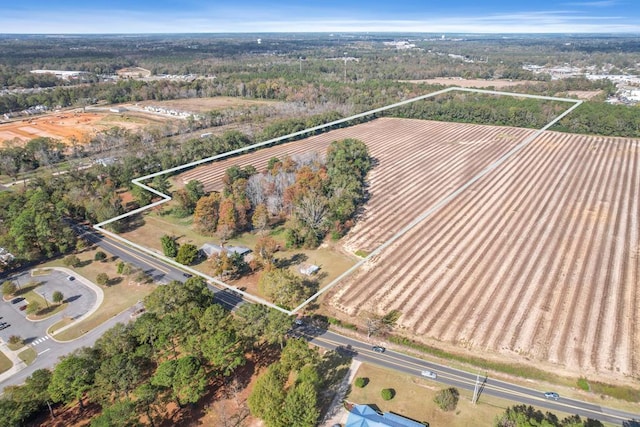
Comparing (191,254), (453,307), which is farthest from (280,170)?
(453,307)

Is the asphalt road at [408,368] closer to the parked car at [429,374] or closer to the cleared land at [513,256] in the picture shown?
the parked car at [429,374]

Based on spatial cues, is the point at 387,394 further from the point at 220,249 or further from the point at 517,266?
the point at 220,249

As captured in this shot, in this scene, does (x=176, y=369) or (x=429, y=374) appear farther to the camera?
(x=429, y=374)

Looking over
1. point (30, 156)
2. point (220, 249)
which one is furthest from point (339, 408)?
point (30, 156)

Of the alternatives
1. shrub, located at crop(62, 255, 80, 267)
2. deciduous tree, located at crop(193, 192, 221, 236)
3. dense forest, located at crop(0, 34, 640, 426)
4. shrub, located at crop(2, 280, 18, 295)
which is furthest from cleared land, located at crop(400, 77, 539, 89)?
shrub, located at crop(2, 280, 18, 295)

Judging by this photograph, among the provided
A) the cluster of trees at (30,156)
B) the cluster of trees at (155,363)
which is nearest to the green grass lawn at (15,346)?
the cluster of trees at (155,363)
